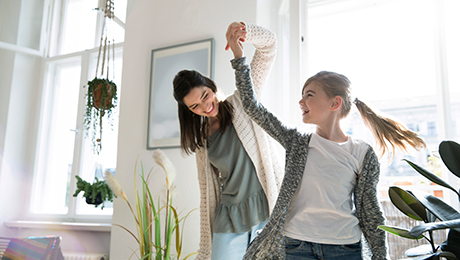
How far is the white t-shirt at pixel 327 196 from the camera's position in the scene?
1.07 metres

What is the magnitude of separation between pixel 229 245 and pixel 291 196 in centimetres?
39

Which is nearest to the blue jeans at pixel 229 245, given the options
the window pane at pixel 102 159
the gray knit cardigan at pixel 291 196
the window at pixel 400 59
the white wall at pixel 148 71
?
the gray knit cardigan at pixel 291 196

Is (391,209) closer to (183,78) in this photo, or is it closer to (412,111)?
(412,111)

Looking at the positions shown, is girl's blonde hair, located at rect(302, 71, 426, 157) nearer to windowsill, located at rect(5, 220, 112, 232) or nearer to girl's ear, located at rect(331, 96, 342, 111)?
girl's ear, located at rect(331, 96, 342, 111)

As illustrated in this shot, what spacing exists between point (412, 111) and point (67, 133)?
3088 millimetres

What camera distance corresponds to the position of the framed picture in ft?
7.63

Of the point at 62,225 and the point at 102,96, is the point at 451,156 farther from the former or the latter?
the point at 62,225

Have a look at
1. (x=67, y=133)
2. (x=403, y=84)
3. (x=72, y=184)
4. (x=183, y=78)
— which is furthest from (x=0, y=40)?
(x=403, y=84)

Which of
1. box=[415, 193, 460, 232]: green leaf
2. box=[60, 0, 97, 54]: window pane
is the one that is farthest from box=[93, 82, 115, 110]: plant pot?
box=[415, 193, 460, 232]: green leaf

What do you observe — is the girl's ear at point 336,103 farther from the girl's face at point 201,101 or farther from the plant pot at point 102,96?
the plant pot at point 102,96

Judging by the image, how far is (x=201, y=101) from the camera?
138 centimetres

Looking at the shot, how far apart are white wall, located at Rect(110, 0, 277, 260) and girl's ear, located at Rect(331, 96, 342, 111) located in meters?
0.98

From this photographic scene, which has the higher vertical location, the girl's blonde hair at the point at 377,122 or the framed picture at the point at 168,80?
the framed picture at the point at 168,80

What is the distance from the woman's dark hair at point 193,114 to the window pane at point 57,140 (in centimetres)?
247
